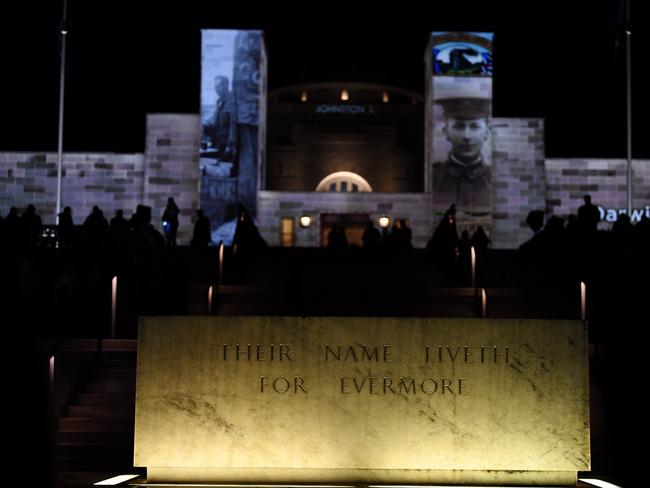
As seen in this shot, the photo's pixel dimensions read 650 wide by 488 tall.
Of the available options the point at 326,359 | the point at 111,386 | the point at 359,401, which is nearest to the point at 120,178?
the point at 111,386

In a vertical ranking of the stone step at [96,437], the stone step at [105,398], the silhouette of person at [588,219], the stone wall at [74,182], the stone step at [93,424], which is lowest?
the stone step at [96,437]

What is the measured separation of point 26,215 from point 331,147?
23.6 m

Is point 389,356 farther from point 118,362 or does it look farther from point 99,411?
point 118,362

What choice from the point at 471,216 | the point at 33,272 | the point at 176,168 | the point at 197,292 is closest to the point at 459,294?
the point at 197,292

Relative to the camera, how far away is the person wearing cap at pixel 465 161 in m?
29.9

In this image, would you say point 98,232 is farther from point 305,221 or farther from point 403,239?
point 305,221

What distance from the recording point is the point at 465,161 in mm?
30219

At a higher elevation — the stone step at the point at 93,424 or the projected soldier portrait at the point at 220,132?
the projected soldier portrait at the point at 220,132

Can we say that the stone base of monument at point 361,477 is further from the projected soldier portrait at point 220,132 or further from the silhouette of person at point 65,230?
the projected soldier portrait at point 220,132

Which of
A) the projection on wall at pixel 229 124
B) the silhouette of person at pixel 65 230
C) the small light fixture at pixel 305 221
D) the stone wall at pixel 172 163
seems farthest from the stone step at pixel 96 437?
the stone wall at pixel 172 163

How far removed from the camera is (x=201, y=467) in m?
5.97

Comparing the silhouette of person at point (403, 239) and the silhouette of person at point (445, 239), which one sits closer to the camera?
the silhouette of person at point (445, 239)

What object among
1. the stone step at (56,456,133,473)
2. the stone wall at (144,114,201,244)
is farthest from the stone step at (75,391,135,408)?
the stone wall at (144,114,201,244)

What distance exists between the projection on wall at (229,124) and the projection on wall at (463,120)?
250 inches
